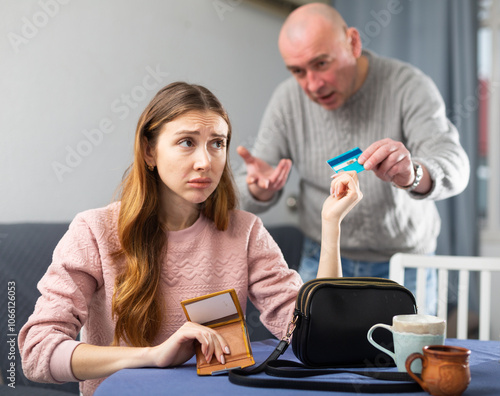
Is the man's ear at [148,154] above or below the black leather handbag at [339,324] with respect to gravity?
above

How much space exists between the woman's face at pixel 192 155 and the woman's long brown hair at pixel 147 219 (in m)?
0.03

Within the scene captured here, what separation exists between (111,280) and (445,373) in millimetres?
700

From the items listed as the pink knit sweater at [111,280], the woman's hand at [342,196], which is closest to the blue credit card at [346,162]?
the woman's hand at [342,196]

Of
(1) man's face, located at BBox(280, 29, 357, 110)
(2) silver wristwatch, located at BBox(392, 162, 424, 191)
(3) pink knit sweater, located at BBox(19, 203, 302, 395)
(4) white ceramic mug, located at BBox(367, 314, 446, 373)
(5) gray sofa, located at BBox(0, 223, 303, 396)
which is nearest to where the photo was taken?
(4) white ceramic mug, located at BBox(367, 314, 446, 373)

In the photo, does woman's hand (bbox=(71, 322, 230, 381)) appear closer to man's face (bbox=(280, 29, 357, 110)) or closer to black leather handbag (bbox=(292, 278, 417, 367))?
black leather handbag (bbox=(292, 278, 417, 367))

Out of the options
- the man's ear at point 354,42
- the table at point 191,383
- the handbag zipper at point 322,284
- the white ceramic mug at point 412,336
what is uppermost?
the man's ear at point 354,42

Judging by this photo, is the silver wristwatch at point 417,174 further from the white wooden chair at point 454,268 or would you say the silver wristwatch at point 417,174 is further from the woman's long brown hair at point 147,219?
the woman's long brown hair at point 147,219

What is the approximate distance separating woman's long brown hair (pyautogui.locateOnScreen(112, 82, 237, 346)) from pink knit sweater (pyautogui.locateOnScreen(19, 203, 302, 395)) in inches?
1.1

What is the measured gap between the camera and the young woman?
3.56 feet

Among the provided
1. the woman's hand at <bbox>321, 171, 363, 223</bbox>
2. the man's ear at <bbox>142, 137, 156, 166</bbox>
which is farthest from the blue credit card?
the man's ear at <bbox>142, 137, 156, 166</bbox>

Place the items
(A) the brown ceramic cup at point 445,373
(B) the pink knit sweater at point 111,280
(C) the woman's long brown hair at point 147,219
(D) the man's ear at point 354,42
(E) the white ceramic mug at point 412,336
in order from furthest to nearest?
(D) the man's ear at point 354,42, (C) the woman's long brown hair at point 147,219, (B) the pink knit sweater at point 111,280, (E) the white ceramic mug at point 412,336, (A) the brown ceramic cup at point 445,373

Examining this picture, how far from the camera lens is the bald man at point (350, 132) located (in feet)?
5.98

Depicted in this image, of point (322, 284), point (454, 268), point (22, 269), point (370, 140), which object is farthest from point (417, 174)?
point (22, 269)

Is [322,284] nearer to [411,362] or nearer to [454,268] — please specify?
[411,362]
